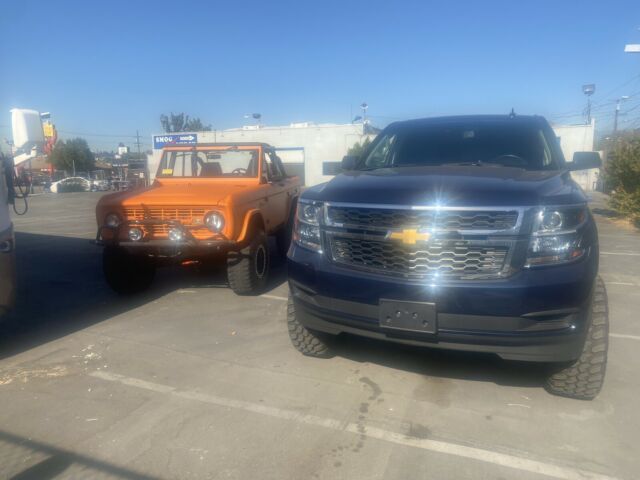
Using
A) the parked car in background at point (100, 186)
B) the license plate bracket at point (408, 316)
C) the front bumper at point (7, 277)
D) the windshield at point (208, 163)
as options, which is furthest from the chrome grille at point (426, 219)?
the parked car in background at point (100, 186)

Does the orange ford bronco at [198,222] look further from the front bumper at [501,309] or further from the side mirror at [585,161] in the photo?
the side mirror at [585,161]

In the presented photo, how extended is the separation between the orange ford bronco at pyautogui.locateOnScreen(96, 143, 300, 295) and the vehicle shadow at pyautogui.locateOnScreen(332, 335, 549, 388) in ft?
6.16

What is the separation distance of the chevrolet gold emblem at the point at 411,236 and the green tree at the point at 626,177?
12.0 m

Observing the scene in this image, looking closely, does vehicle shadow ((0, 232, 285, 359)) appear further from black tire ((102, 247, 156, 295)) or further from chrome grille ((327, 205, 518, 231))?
chrome grille ((327, 205, 518, 231))

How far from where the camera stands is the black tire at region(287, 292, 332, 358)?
12.6 ft

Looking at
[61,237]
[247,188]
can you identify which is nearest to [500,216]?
[247,188]

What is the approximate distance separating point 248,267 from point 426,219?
3.12 metres

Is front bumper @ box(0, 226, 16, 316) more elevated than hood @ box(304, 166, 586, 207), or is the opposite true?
hood @ box(304, 166, 586, 207)

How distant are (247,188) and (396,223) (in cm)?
343

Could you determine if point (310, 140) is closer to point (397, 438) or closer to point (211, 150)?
point (211, 150)

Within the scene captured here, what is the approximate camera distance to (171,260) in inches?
222

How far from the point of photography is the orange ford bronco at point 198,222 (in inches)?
205

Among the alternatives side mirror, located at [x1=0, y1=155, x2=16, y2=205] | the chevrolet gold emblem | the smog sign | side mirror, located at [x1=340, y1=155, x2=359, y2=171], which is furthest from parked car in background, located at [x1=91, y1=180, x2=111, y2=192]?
the chevrolet gold emblem

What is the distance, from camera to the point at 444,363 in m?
3.86
